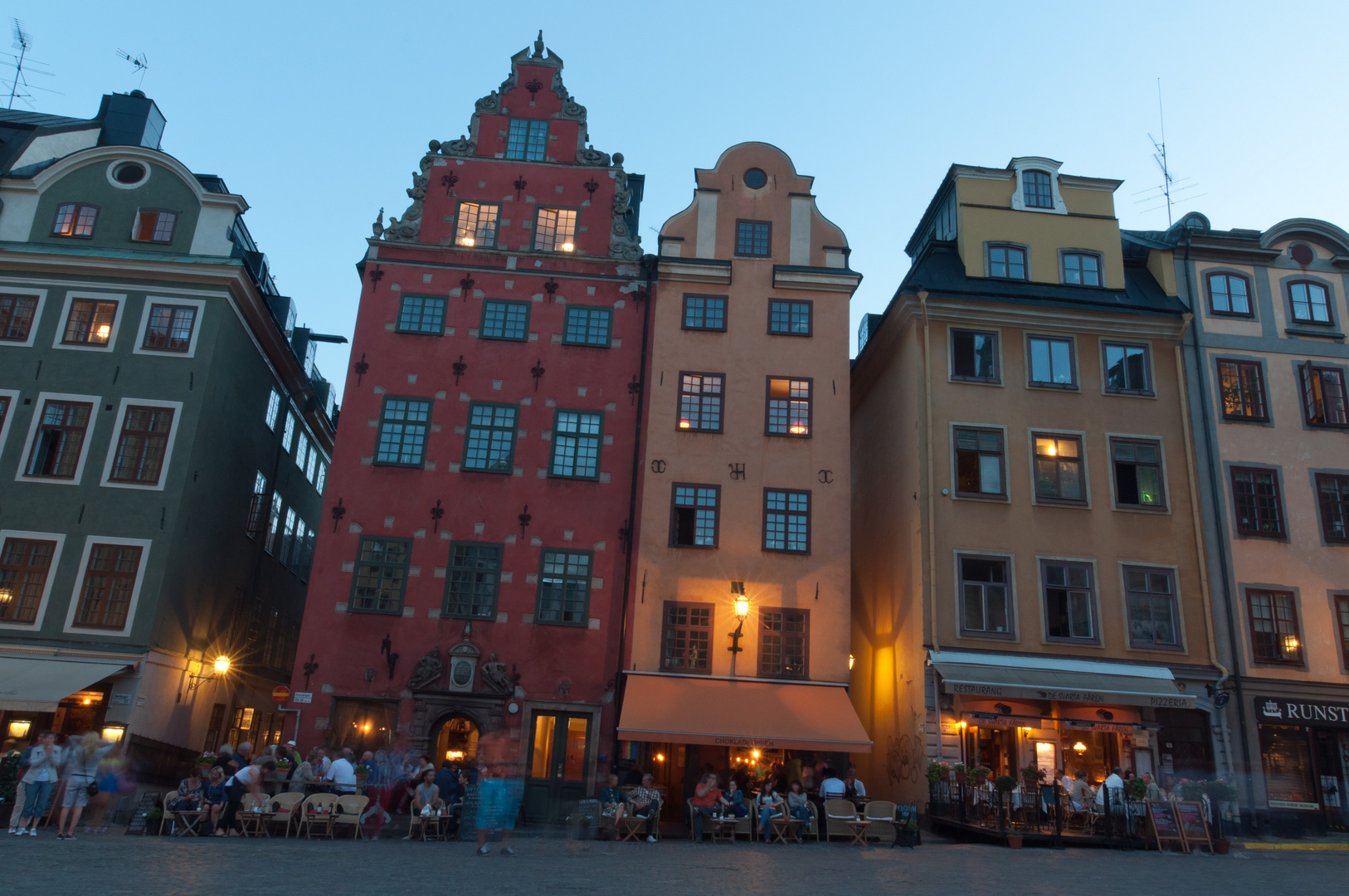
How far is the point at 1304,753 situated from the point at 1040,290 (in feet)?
42.7

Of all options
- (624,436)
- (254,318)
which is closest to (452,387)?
(624,436)

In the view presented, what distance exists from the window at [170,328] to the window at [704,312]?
1268cm

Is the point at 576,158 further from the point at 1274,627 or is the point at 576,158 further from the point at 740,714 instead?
the point at 1274,627

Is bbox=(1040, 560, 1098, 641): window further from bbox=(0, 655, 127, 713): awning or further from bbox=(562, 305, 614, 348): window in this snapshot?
bbox=(0, 655, 127, 713): awning

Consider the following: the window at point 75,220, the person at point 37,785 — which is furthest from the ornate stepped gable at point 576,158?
the person at point 37,785

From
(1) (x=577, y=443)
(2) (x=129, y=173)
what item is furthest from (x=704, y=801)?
(2) (x=129, y=173)

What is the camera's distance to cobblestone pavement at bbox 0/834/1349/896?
11.7 metres

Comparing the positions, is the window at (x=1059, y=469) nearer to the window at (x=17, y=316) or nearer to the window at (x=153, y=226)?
the window at (x=153, y=226)

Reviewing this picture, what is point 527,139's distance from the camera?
88.3ft

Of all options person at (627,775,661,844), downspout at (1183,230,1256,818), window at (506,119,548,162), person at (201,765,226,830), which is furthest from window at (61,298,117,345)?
downspout at (1183,230,1256,818)

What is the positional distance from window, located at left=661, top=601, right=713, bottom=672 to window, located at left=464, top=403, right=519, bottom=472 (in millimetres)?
5420

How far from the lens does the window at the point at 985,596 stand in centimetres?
2322

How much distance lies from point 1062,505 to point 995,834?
891 cm

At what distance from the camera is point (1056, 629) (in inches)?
917
